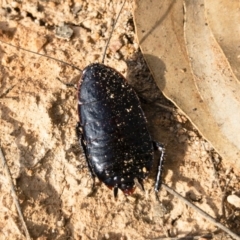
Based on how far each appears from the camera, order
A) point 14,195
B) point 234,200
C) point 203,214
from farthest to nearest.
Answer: point 234,200 → point 203,214 → point 14,195

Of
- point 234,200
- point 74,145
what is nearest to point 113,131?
point 74,145

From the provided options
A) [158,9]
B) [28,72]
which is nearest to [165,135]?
[158,9]

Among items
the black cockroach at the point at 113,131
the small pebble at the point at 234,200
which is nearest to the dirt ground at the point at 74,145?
the small pebble at the point at 234,200

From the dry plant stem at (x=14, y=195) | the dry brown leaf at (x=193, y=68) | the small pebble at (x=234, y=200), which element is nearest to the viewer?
the dry plant stem at (x=14, y=195)

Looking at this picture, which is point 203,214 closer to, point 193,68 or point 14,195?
point 193,68

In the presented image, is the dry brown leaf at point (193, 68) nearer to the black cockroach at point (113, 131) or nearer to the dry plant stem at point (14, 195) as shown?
the black cockroach at point (113, 131)

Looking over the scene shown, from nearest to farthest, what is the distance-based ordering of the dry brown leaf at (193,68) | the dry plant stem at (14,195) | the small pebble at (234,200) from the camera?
the dry plant stem at (14,195), the dry brown leaf at (193,68), the small pebble at (234,200)

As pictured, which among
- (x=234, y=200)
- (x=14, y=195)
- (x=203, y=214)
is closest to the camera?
(x=14, y=195)
